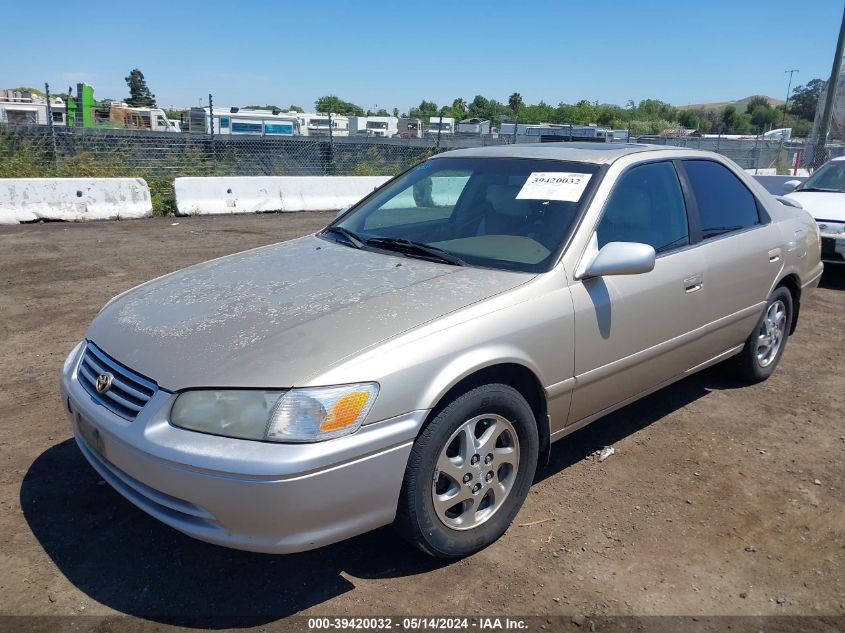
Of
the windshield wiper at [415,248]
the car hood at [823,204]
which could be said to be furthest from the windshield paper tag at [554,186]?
the car hood at [823,204]

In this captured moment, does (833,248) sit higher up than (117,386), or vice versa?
(117,386)

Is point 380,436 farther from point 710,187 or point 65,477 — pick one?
point 710,187

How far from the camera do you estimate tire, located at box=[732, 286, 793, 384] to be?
186 inches

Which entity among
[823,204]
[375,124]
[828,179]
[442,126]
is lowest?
[823,204]

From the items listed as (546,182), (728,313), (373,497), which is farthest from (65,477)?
(728,313)

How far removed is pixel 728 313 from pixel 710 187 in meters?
0.79

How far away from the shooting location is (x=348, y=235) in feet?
13.0

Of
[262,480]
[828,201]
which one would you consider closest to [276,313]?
[262,480]

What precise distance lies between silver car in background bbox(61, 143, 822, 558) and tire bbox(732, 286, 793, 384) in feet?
1.17

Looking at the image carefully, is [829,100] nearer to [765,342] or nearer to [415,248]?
[765,342]

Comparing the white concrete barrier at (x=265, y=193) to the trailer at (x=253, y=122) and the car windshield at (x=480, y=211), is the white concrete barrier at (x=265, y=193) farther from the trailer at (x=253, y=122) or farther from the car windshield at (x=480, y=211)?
the trailer at (x=253, y=122)

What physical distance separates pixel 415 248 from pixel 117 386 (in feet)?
5.08

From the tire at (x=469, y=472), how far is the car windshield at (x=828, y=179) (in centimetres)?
791

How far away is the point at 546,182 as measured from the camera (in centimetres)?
361
